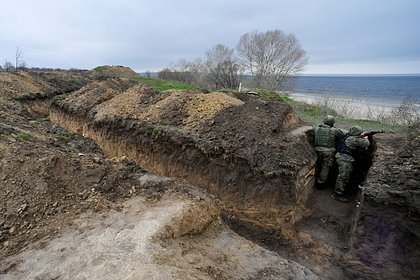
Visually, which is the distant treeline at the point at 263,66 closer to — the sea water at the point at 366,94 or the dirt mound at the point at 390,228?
the sea water at the point at 366,94

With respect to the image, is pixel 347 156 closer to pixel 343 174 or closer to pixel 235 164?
pixel 343 174

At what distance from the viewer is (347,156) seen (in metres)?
7.80

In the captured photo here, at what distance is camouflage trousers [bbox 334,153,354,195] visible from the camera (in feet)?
25.3

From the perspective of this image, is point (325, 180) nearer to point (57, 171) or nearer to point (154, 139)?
point (154, 139)

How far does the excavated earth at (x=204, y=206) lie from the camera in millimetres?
3854

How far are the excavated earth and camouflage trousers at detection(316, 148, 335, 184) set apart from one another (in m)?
0.44

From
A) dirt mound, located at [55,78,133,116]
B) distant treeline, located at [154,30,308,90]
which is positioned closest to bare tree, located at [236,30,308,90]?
distant treeline, located at [154,30,308,90]

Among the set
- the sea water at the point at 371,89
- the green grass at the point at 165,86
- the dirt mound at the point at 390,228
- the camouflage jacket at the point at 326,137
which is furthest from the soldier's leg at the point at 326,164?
the green grass at the point at 165,86

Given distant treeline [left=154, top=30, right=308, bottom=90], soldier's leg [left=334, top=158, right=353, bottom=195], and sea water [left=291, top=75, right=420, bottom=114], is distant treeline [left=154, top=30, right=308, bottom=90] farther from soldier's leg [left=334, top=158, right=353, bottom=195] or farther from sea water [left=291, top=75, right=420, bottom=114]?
soldier's leg [left=334, top=158, right=353, bottom=195]

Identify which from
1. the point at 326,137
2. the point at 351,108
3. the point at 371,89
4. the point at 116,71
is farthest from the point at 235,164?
the point at 371,89

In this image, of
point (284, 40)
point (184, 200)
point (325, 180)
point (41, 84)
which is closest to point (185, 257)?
point (184, 200)

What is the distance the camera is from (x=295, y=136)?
788cm

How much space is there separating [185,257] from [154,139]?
16.5 feet

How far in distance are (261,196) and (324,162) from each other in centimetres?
261
